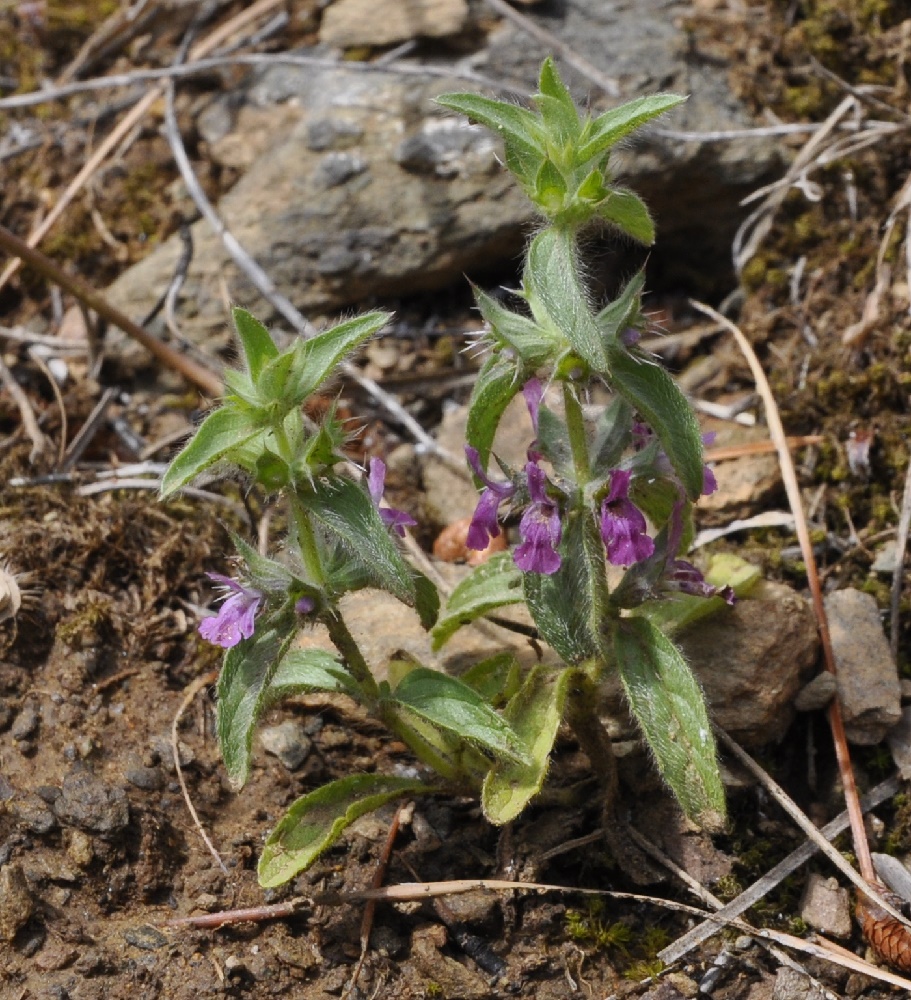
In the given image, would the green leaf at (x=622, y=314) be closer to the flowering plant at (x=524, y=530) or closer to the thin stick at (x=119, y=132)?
the flowering plant at (x=524, y=530)

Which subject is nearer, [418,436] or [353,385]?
[418,436]

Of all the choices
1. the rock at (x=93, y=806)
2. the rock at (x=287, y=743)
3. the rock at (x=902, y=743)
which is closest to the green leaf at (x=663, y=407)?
the rock at (x=902, y=743)

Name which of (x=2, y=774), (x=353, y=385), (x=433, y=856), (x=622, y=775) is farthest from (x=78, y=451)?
(x=622, y=775)

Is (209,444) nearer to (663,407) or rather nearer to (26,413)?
(663,407)

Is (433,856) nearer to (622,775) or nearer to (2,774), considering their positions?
(622,775)

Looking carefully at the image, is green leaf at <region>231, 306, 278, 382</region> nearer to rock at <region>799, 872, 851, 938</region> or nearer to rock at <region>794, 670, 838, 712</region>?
rock at <region>794, 670, 838, 712</region>

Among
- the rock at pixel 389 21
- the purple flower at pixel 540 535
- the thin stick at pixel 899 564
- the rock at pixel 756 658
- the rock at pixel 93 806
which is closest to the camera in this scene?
the purple flower at pixel 540 535
